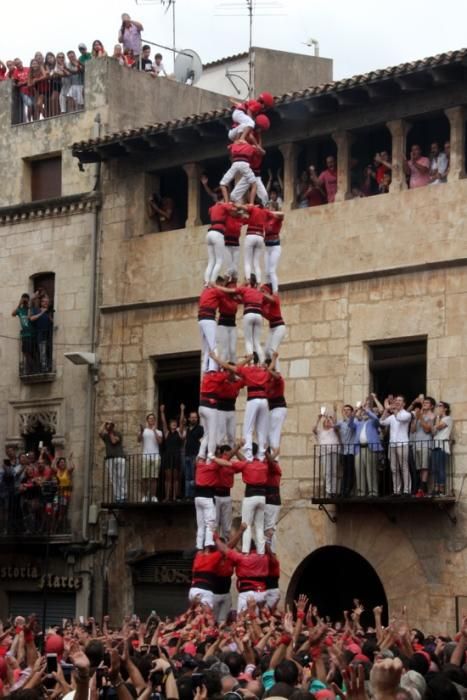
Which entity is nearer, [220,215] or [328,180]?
[220,215]

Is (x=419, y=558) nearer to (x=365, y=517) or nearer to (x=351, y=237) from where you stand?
(x=365, y=517)

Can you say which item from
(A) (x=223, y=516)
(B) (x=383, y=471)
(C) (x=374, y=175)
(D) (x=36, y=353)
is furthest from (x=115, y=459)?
(A) (x=223, y=516)

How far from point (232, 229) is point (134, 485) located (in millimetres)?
8413

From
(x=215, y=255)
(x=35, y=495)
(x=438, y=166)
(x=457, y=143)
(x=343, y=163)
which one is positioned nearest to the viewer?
(x=215, y=255)

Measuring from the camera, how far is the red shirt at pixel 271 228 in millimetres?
25375

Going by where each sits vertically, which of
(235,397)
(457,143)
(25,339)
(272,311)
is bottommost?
(235,397)

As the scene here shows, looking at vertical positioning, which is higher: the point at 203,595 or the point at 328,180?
the point at 328,180

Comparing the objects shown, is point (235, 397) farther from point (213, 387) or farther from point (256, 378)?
point (256, 378)

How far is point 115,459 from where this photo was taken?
107ft

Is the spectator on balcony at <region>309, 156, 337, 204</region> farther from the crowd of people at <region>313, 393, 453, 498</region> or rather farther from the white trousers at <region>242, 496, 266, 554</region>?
the white trousers at <region>242, 496, 266, 554</region>

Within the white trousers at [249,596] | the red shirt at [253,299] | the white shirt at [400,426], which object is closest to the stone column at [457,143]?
the white shirt at [400,426]

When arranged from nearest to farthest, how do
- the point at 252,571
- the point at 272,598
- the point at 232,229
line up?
the point at 252,571
the point at 272,598
the point at 232,229

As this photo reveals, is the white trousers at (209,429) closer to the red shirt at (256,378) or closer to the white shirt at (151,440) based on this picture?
the red shirt at (256,378)

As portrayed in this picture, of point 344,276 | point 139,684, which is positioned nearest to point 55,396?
point 344,276
